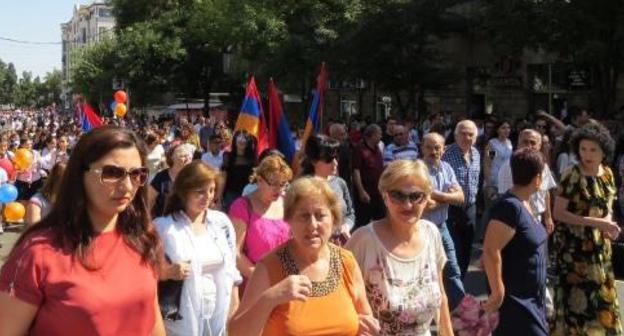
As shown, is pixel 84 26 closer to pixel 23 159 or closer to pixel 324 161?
pixel 23 159

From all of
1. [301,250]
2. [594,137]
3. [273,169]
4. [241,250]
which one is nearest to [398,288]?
[301,250]

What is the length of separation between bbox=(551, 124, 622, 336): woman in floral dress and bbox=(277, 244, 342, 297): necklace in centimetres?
265

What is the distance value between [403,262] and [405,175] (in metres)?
0.38

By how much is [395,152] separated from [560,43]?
7.99 metres

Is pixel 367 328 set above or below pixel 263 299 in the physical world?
below

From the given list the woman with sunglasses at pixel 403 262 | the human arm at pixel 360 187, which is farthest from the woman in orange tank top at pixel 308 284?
the human arm at pixel 360 187

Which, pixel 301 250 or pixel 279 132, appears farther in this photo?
pixel 279 132

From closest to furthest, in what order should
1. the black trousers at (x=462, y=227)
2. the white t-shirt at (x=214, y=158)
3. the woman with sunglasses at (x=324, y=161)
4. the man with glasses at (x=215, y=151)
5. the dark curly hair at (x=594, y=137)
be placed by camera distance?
the dark curly hair at (x=594, y=137), the woman with sunglasses at (x=324, y=161), the black trousers at (x=462, y=227), the white t-shirt at (x=214, y=158), the man with glasses at (x=215, y=151)

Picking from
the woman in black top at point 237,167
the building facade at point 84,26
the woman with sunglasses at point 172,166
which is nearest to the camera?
the woman with sunglasses at point 172,166

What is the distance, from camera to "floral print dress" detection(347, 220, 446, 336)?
12.7 ft

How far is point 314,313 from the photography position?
3.30 m

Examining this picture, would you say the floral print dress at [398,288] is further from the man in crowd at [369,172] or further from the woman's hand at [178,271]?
the man in crowd at [369,172]

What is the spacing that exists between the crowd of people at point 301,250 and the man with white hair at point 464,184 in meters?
0.02

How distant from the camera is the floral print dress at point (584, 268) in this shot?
5543mm
